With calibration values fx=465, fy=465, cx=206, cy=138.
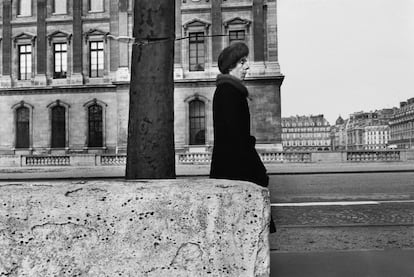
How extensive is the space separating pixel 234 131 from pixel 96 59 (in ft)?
110

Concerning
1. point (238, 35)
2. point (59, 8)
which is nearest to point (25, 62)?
point (59, 8)

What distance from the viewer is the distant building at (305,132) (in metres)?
174

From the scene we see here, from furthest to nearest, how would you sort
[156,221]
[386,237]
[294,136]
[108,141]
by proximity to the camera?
[294,136] → [108,141] → [386,237] → [156,221]

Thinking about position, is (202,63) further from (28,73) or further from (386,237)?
(386,237)

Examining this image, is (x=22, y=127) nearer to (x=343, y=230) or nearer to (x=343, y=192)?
(x=343, y=192)

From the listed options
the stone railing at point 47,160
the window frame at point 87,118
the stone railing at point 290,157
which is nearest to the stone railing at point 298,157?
the stone railing at point 290,157

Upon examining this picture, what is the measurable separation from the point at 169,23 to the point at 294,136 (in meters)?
175

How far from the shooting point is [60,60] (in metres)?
35.5

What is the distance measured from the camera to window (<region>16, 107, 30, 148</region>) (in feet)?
115

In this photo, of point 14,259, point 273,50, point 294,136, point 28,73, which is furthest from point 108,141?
point 294,136

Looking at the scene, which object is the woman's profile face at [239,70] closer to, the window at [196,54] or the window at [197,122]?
the window at [197,122]

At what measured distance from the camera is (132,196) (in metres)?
2.59

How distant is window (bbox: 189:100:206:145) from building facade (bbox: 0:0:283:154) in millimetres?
70

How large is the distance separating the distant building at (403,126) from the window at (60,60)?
112803 mm
